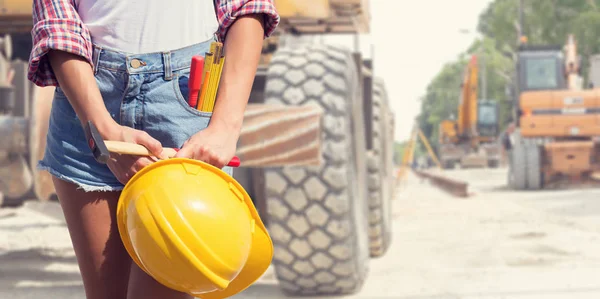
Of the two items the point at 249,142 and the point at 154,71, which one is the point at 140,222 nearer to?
the point at 154,71

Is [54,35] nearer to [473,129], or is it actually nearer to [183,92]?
[183,92]

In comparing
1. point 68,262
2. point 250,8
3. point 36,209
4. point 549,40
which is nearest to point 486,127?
point 549,40

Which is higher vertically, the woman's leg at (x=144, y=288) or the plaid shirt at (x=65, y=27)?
the plaid shirt at (x=65, y=27)

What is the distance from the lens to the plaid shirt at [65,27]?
209 centimetres

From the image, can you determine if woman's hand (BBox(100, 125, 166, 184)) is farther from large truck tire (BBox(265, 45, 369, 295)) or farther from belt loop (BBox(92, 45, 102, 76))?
large truck tire (BBox(265, 45, 369, 295))

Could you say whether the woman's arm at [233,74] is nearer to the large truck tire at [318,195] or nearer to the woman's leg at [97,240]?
the woman's leg at [97,240]

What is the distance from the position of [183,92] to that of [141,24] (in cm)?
19

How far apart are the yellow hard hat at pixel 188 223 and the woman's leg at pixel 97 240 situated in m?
0.21

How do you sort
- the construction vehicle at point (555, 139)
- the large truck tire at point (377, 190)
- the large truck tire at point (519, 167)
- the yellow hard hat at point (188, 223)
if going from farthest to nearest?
the large truck tire at point (519, 167)
the construction vehicle at point (555, 139)
the large truck tire at point (377, 190)
the yellow hard hat at point (188, 223)

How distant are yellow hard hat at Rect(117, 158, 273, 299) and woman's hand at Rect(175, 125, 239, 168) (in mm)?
54

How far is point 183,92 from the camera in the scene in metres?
2.15

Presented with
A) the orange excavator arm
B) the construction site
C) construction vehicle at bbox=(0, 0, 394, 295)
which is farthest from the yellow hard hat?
the orange excavator arm

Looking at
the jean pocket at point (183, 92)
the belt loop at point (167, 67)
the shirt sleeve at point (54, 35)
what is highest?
the shirt sleeve at point (54, 35)

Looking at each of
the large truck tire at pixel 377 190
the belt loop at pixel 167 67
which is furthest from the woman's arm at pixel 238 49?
the large truck tire at pixel 377 190
